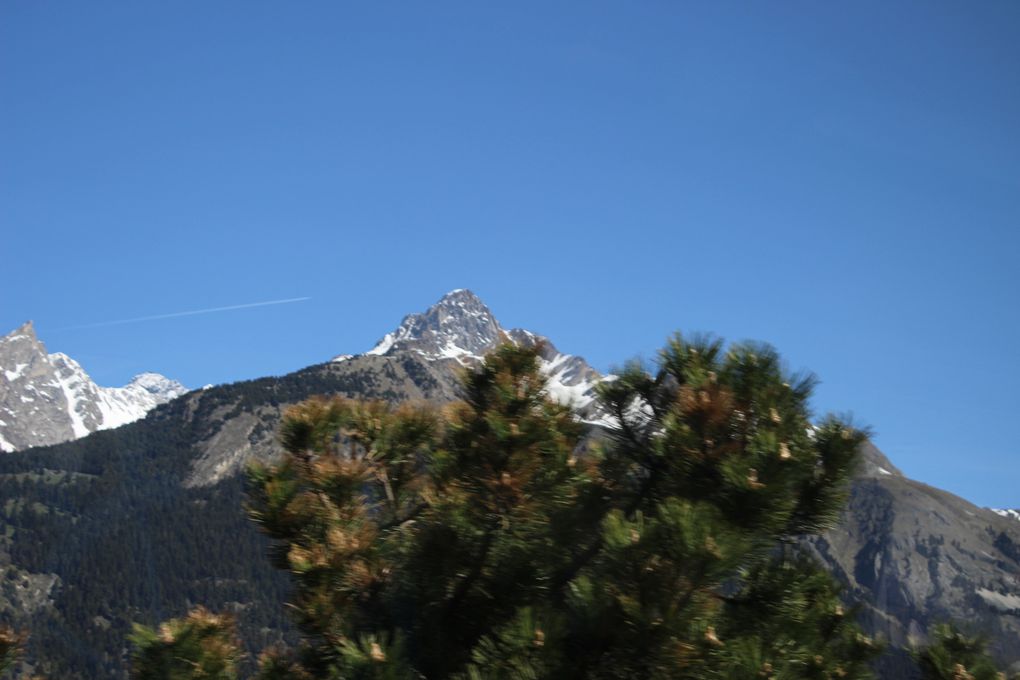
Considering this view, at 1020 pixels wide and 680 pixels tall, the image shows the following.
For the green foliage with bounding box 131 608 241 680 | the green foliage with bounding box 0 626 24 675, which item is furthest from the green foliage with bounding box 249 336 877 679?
the green foliage with bounding box 0 626 24 675

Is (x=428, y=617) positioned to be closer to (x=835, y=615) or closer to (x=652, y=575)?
(x=652, y=575)

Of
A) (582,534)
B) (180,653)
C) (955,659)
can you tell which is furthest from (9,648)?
(955,659)

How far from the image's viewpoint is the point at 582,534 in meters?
7.64

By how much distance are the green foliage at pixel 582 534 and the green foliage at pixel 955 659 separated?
53cm

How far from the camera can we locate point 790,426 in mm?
7266

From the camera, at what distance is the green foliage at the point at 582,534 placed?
6.39 metres

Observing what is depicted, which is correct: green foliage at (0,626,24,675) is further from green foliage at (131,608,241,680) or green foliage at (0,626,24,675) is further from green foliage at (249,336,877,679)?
green foliage at (249,336,877,679)

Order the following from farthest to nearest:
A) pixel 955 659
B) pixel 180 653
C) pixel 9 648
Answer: pixel 9 648 < pixel 955 659 < pixel 180 653

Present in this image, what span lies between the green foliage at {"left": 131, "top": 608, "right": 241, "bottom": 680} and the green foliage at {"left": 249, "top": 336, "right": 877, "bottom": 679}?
46 cm

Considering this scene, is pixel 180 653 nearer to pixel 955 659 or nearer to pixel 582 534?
pixel 582 534

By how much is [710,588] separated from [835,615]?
2777mm

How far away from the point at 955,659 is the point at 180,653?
6.15 meters

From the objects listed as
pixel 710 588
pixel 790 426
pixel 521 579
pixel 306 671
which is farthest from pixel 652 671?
pixel 306 671

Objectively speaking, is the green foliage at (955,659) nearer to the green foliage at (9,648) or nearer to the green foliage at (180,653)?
the green foliage at (180,653)
